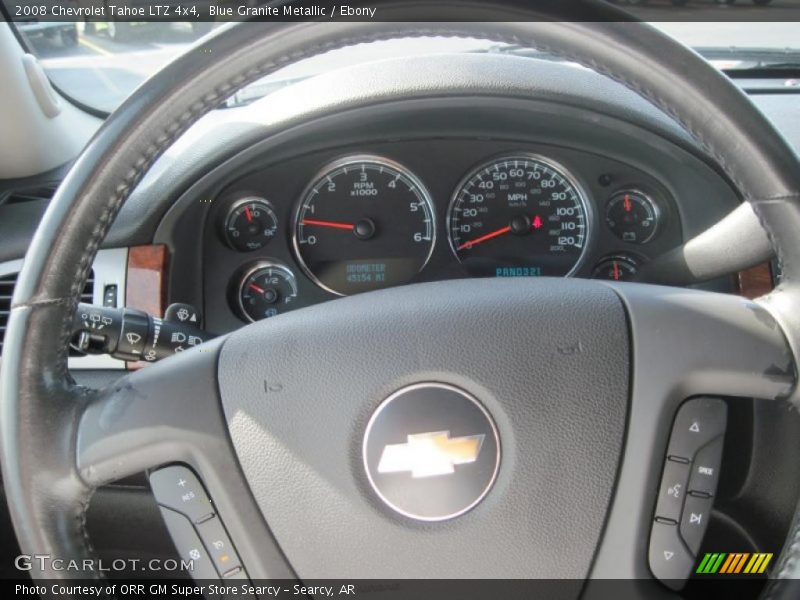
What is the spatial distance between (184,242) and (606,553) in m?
1.43

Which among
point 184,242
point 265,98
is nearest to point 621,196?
point 265,98

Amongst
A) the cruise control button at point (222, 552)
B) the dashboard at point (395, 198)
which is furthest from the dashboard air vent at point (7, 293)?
the cruise control button at point (222, 552)

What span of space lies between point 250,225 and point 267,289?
6.7 inches

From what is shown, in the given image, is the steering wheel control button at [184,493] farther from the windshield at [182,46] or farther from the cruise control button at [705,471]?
the windshield at [182,46]

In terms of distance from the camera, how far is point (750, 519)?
1561mm

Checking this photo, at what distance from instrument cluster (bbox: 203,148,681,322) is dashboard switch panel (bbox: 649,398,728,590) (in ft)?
3.88

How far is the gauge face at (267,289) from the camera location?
7.95 feet

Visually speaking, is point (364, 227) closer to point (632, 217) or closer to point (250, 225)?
point (250, 225)

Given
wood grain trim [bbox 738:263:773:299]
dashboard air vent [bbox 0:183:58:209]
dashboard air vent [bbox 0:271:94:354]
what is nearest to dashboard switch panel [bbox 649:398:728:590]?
wood grain trim [bbox 738:263:773:299]

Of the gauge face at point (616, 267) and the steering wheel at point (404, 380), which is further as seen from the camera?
the gauge face at point (616, 267)

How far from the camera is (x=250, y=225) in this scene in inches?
95.4

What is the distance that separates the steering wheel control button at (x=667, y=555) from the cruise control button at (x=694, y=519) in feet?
0.04

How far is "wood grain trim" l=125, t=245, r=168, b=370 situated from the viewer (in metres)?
2.18

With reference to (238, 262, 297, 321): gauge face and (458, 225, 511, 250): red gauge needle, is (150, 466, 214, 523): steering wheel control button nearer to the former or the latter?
(238, 262, 297, 321): gauge face
